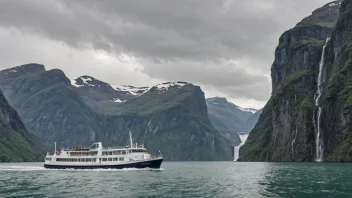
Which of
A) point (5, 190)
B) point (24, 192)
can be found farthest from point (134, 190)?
point (5, 190)

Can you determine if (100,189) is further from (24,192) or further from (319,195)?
(319,195)

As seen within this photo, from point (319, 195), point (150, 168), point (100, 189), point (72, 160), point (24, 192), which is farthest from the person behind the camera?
point (72, 160)

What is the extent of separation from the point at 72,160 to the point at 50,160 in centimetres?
1607

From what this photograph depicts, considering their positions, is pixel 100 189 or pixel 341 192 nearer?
pixel 341 192

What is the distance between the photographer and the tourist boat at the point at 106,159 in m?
151

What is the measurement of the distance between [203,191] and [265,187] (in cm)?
1340

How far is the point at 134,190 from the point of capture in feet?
244

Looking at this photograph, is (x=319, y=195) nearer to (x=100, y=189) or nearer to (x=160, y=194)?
(x=160, y=194)

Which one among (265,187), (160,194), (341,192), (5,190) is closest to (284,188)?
(265,187)

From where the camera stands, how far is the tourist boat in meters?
151

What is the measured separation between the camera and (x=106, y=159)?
157m

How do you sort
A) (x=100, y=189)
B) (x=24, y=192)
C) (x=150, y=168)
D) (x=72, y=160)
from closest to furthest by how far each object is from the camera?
(x=24, y=192), (x=100, y=189), (x=150, y=168), (x=72, y=160)

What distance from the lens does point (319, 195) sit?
6372 cm

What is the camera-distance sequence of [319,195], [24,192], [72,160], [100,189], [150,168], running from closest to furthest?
1. [319,195]
2. [24,192]
3. [100,189]
4. [150,168]
5. [72,160]
